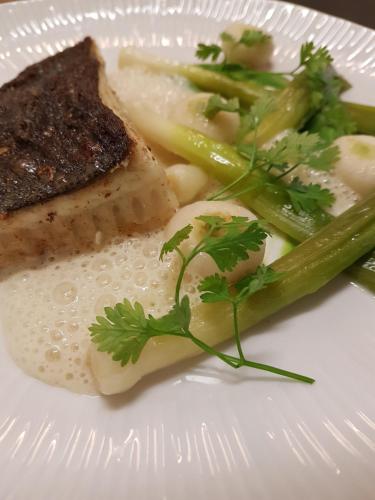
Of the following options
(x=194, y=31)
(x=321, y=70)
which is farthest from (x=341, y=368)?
(x=194, y=31)

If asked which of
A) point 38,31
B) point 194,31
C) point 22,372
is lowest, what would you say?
point 22,372

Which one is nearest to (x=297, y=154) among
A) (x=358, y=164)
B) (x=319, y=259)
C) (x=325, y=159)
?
(x=325, y=159)

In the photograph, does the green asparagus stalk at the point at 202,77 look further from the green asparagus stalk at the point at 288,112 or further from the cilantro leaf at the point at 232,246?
the cilantro leaf at the point at 232,246

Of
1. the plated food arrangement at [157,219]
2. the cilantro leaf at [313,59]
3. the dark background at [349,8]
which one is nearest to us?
the plated food arrangement at [157,219]

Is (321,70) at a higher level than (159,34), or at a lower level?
lower

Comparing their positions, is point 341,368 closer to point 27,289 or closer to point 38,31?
point 27,289

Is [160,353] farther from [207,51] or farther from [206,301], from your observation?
[207,51]

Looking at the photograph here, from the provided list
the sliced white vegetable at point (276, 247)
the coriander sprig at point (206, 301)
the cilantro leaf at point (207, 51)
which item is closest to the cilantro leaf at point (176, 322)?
the coriander sprig at point (206, 301)

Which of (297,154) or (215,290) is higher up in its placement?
(297,154)
